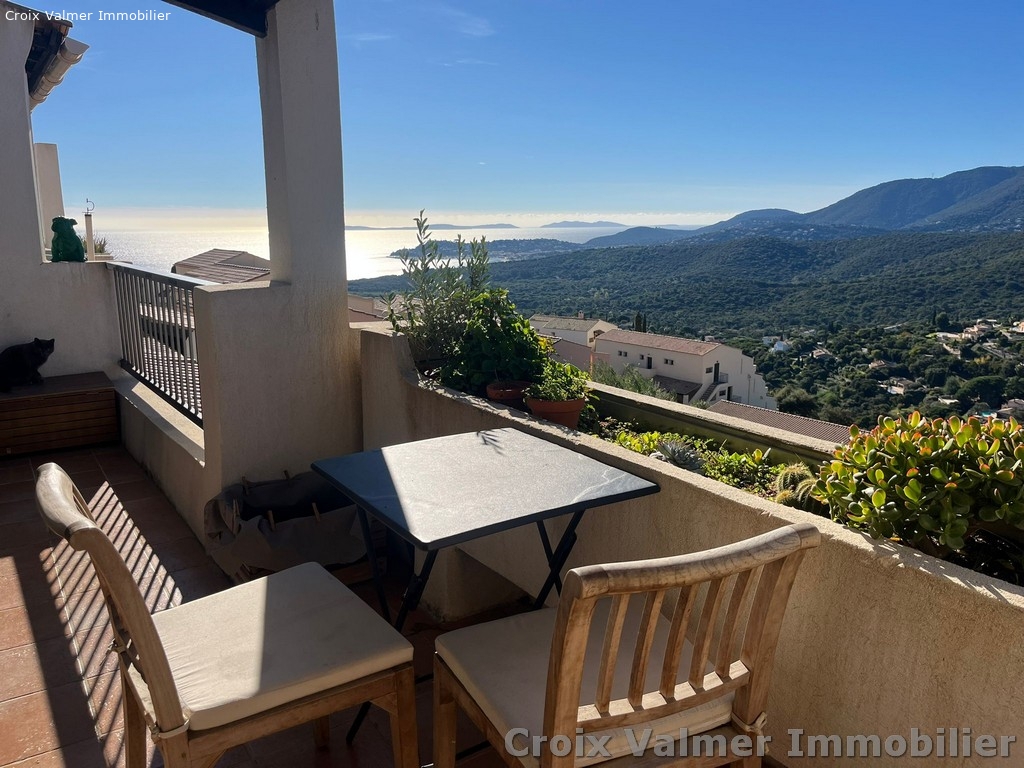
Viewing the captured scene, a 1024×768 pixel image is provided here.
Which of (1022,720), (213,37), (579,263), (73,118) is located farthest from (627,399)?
(579,263)

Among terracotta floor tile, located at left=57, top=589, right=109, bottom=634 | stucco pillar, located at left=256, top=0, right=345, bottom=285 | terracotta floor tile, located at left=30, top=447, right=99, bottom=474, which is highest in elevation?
stucco pillar, located at left=256, top=0, right=345, bottom=285

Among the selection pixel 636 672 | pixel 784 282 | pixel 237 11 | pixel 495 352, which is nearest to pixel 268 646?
pixel 636 672

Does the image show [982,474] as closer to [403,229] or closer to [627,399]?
[627,399]

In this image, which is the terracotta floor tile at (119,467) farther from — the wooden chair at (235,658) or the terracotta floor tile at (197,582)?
the wooden chair at (235,658)

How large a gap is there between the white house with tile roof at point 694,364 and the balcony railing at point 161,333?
517 inches

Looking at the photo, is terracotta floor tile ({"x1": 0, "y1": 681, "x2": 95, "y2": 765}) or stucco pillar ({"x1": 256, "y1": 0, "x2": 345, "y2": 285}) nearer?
terracotta floor tile ({"x1": 0, "y1": 681, "x2": 95, "y2": 765})

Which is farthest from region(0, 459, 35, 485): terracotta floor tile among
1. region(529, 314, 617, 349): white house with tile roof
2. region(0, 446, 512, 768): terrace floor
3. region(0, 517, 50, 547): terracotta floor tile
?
region(529, 314, 617, 349): white house with tile roof

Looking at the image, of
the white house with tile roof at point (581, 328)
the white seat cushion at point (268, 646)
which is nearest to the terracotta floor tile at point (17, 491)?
the white seat cushion at point (268, 646)

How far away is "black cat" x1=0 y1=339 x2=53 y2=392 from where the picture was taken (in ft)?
16.3

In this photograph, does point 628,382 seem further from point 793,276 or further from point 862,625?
point 793,276

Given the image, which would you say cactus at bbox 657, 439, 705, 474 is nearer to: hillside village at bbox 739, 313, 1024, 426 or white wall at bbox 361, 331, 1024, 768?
white wall at bbox 361, 331, 1024, 768

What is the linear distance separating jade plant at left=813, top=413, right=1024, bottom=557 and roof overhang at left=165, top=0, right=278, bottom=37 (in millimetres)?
3211

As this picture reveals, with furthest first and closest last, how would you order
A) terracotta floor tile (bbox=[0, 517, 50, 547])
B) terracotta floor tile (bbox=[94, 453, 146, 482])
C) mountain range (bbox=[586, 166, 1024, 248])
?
mountain range (bbox=[586, 166, 1024, 248]) → terracotta floor tile (bbox=[94, 453, 146, 482]) → terracotta floor tile (bbox=[0, 517, 50, 547])

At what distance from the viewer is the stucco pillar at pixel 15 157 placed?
16.7 ft
